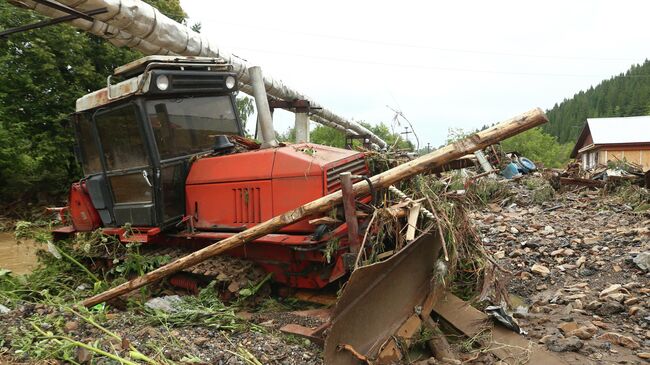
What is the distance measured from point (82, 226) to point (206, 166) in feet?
7.95

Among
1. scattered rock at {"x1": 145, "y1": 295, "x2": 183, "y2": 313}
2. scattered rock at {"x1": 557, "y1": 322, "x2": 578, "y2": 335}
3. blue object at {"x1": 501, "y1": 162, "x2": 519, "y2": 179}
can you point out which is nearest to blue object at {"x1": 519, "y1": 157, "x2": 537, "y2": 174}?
blue object at {"x1": 501, "y1": 162, "x2": 519, "y2": 179}

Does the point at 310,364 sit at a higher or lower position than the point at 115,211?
lower

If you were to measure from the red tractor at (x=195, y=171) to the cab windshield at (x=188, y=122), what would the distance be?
0.04 feet

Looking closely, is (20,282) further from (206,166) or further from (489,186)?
(489,186)

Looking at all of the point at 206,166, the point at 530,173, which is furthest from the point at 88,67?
the point at 530,173

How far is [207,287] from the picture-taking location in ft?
13.4

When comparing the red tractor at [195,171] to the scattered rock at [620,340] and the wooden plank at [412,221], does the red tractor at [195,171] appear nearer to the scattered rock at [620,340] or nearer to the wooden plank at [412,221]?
the wooden plank at [412,221]

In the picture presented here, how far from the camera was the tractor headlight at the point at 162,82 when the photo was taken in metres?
4.69

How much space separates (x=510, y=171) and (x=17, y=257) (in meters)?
14.5

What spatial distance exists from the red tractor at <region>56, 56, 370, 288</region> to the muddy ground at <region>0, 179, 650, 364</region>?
60cm

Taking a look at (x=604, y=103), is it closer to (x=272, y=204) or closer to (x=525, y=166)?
(x=525, y=166)

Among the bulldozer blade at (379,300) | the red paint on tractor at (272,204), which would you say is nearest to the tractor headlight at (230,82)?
the red paint on tractor at (272,204)

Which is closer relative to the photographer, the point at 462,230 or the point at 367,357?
the point at 367,357

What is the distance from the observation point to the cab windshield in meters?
4.89
